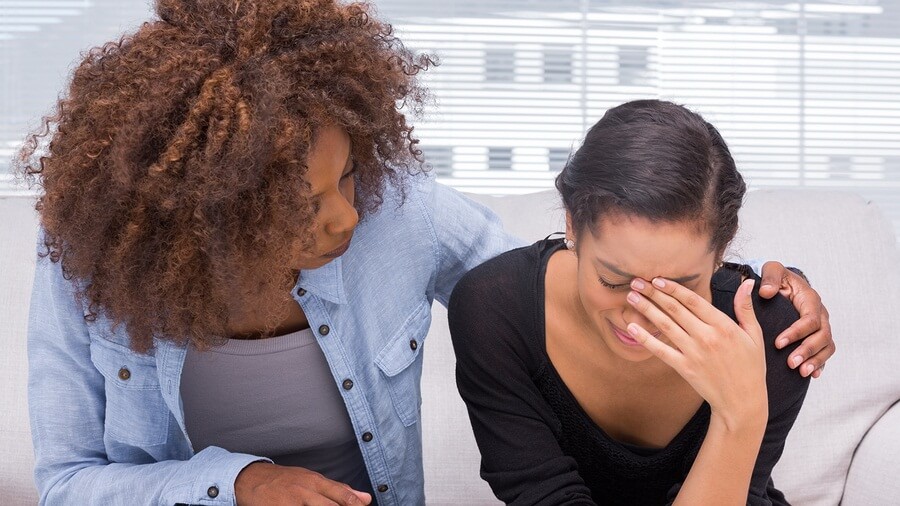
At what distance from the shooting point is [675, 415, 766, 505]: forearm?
1277 millimetres

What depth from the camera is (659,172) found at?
1.22 m

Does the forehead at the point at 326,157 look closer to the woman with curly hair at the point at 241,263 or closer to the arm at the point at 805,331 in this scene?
the woman with curly hair at the point at 241,263

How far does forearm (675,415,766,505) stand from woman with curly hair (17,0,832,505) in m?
0.18

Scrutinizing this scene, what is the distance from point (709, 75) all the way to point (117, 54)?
2.21m

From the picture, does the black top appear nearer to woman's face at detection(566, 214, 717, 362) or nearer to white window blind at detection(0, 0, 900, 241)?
woman's face at detection(566, 214, 717, 362)

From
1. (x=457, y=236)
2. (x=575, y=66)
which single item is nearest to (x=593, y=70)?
(x=575, y=66)

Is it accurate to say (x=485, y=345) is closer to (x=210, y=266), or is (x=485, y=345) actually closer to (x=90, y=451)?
(x=210, y=266)

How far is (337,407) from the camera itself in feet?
4.97

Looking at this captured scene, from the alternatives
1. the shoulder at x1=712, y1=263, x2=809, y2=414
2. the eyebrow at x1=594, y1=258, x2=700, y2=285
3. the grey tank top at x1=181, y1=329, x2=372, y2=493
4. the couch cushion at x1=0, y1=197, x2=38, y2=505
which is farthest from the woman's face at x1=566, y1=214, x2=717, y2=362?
the couch cushion at x1=0, y1=197, x2=38, y2=505

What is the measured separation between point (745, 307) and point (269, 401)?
0.74 metres

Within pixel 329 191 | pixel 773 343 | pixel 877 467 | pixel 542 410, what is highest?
pixel 329 191

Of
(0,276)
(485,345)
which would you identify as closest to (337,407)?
(485,345)

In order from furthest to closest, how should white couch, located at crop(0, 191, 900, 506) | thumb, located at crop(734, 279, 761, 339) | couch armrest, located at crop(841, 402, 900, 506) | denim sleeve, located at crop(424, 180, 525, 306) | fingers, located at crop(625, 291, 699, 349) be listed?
1. white couch, located at crop(0, 191, 900, 506)
2. couch armrest, located at crop(841, 402, 900, 506)
3. denim sleeve, located at crop(424, 180, 525, 306)
4. thumb, located at crop(734, 279, 761, 339)
5. fingers, located at crop(625, 291, 699, 349)

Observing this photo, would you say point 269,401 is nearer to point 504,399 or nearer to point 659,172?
point 504,399
